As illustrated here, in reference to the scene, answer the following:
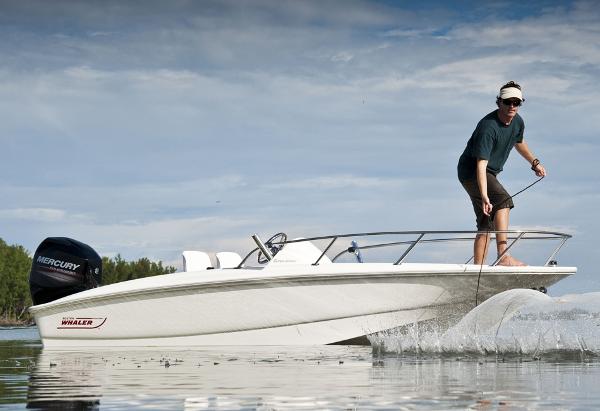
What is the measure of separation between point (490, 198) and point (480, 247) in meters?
0.59

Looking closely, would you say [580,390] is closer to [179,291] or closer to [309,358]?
[309,358]

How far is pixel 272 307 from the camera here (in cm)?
1161

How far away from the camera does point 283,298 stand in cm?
1152

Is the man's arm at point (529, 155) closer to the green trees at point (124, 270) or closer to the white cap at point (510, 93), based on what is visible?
the white cap at point (510, 93)

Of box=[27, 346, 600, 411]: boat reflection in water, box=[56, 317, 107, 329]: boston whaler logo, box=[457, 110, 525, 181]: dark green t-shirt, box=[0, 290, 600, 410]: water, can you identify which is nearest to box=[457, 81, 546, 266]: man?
box=[457, 110, 525, 181]: dark green t-shirt

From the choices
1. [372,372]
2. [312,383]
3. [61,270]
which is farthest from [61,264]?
[312,383]

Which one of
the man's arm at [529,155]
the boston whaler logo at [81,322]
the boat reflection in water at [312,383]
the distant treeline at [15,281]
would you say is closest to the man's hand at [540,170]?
the man's arm at [529,155]

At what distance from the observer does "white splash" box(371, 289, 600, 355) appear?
9.04 meters

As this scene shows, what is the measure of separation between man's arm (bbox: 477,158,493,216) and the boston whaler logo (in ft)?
16.6

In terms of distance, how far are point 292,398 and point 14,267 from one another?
8406 cm

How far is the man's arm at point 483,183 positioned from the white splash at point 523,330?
102cm

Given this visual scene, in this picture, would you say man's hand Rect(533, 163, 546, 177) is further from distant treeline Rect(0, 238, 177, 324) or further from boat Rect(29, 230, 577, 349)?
distant treeline Rect(0, 238, 177, 324)

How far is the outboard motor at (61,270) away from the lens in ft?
41.7

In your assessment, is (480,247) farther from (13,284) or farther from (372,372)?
(13,284)
